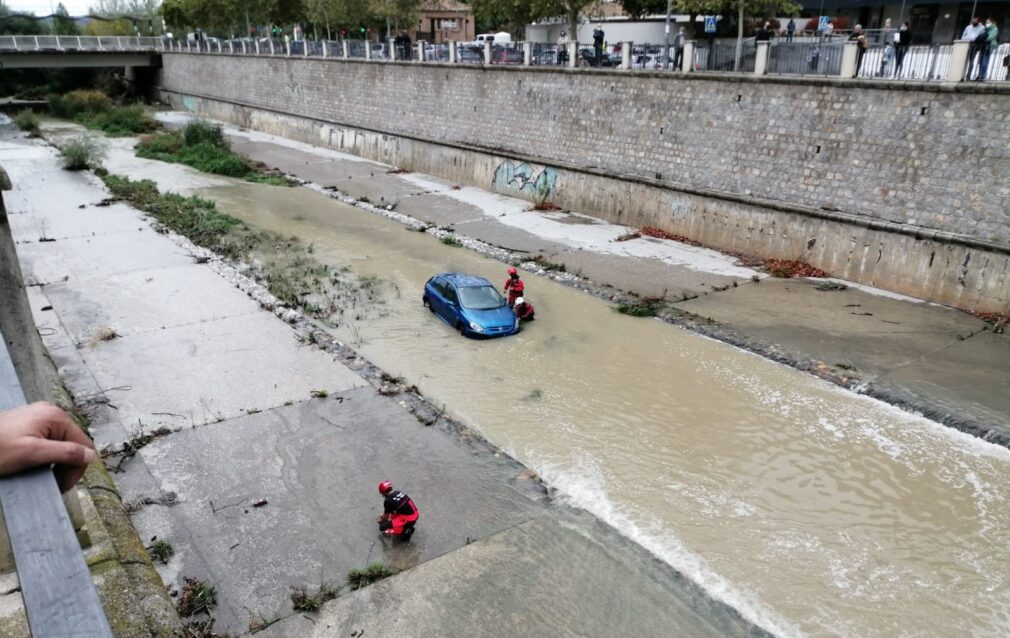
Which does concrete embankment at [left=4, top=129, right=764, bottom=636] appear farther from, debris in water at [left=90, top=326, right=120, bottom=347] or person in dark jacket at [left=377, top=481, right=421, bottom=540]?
person in dark jacket at [left=377, top=481, right=421, bottom=540]

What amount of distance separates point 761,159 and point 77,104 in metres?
56.1

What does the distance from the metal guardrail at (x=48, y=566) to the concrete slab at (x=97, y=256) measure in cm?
2024

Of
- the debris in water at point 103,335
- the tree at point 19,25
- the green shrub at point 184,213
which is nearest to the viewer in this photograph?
the debris in water at point 103,335

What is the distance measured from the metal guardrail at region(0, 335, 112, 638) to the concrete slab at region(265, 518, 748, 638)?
22.0 ft

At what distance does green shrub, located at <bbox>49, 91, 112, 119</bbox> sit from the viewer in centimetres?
5622

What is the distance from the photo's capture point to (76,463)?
179 cm

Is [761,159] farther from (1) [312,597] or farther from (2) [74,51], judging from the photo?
(2) [74,51]

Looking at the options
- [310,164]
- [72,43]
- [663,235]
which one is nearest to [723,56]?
[663,235]

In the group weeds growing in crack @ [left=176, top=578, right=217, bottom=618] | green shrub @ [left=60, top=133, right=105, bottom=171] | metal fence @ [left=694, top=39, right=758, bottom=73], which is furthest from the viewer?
green shrub @ [left=60, top=133, right=105, bottom=171]

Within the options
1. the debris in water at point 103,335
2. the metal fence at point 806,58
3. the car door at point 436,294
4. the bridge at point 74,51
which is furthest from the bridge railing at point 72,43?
the metal fence at point 806,58

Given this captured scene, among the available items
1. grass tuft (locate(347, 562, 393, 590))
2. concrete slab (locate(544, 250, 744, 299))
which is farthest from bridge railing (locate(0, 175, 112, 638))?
concrete slab (locate(544, 250, 744, 299))

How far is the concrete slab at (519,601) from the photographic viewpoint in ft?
25.3

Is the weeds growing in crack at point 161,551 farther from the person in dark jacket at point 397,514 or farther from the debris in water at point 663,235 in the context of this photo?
the debris in water at point 663,235

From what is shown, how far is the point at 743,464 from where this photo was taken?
11156 millimetres
